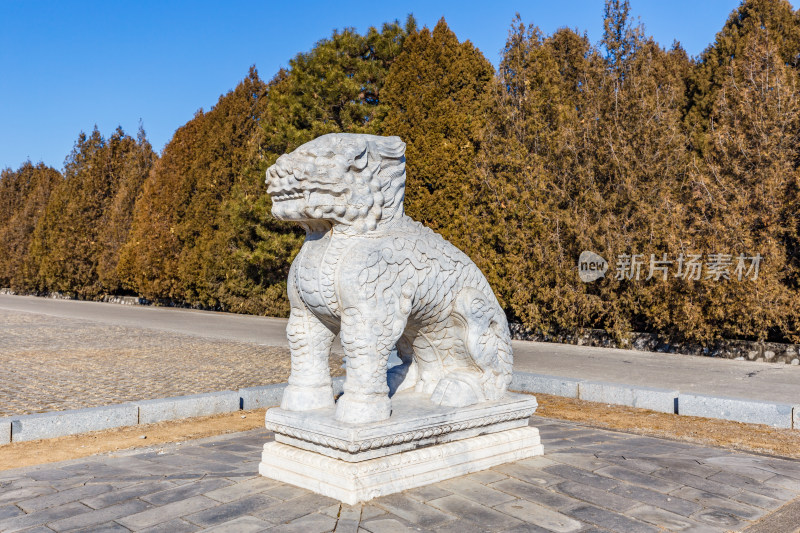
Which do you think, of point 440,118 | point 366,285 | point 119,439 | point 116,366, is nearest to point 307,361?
point 366,285

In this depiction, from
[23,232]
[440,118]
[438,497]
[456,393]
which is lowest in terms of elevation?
[438,497]

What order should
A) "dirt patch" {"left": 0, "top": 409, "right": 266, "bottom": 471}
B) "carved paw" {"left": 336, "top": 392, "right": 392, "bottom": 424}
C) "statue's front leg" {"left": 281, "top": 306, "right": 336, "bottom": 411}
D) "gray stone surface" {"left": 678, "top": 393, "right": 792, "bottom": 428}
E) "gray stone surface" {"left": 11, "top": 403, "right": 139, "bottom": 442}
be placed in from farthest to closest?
"gray stone surface" {"left": 678, "top": 393, "right": 792, "bottom": 428} < "gray stone surface" {"left": 11, "top": 403, "right": 139, "bottom": 442} < "dirt patch" {"left": 0, "top": 409, "right": 266, "bottom": 471} < "statue's front leg" {"left": 281, "top": 306, "right": 336, "bottom": 411} < "carved paw" {"left": 336, "top": 392, "right": 392, "bottom": 424}

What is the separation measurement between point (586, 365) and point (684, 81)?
12.6 m

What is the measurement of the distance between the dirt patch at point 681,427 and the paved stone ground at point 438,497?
0.73 meters

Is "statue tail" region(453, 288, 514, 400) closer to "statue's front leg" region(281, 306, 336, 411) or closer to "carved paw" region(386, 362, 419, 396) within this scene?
"carved paw" region(386, 362, 419, 396)

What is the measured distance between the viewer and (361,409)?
128 inches

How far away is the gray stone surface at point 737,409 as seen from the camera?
541cm

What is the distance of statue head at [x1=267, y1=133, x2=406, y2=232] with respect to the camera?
10.9 ft

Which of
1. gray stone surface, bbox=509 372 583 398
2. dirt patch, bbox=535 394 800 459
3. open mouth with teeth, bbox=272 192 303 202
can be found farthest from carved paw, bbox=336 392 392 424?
gray stone surface, bbox=509 372 583 398

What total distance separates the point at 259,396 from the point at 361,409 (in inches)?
132

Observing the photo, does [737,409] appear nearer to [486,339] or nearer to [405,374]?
[486,339]

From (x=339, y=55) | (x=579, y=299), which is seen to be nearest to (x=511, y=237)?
(x=579, y=299)

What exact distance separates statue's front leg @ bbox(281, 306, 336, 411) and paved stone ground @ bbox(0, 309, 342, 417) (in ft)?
11.9

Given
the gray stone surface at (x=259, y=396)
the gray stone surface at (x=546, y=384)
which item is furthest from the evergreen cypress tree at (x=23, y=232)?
the gray stone surface at (x=546, y=384)
